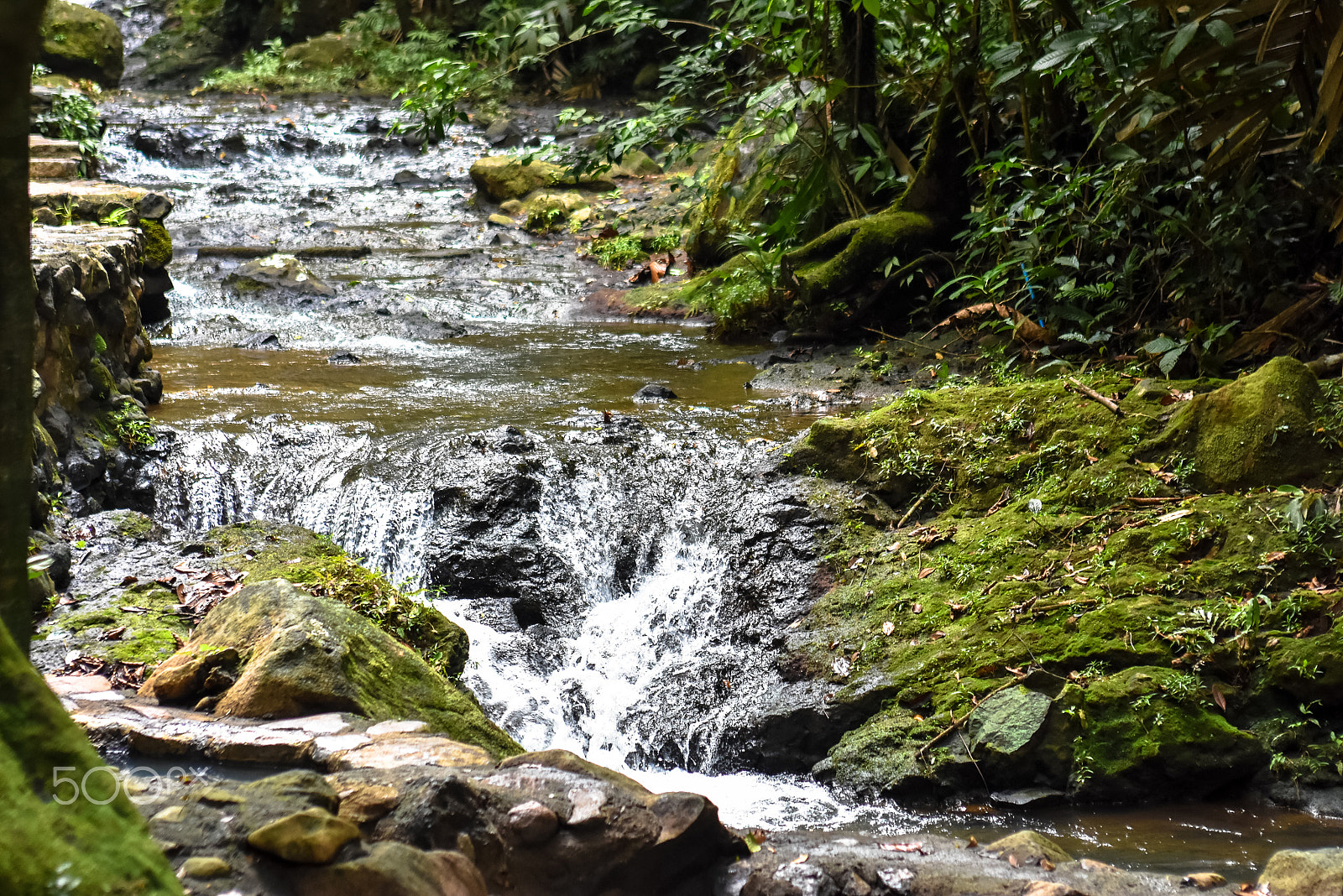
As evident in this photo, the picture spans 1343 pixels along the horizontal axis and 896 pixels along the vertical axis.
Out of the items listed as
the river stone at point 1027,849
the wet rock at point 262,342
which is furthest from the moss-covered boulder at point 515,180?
the river stone at point 1027,849

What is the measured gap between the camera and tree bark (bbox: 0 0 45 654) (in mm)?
1508

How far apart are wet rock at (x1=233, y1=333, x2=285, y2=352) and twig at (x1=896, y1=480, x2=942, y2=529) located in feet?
19.0

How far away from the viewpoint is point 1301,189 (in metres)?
5.23

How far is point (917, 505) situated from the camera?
497cm

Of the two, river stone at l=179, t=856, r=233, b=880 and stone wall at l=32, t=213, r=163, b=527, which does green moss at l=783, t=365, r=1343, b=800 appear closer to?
river stone at l=179, t=856, r=233, b=880

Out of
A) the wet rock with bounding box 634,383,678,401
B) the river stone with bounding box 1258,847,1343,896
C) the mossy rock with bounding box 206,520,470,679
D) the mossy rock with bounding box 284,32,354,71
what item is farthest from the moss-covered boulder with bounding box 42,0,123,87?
the river stone with bounding box 1258,847,1343,896

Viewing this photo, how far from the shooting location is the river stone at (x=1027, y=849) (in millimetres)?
2561

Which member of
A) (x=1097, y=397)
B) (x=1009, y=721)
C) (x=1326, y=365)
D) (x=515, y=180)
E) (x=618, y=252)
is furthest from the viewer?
(x=515, y=180)

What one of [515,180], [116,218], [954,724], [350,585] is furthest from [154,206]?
[954,724]

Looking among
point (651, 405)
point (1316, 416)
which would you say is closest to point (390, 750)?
point (1316, 416)

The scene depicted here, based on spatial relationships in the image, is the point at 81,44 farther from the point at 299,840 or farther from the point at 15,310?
the point at 299,840

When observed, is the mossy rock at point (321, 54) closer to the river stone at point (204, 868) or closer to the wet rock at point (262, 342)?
the wet rock at point (262, 342)

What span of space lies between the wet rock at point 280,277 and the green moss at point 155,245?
1125 millimetres

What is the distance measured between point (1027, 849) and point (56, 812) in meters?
2.25
